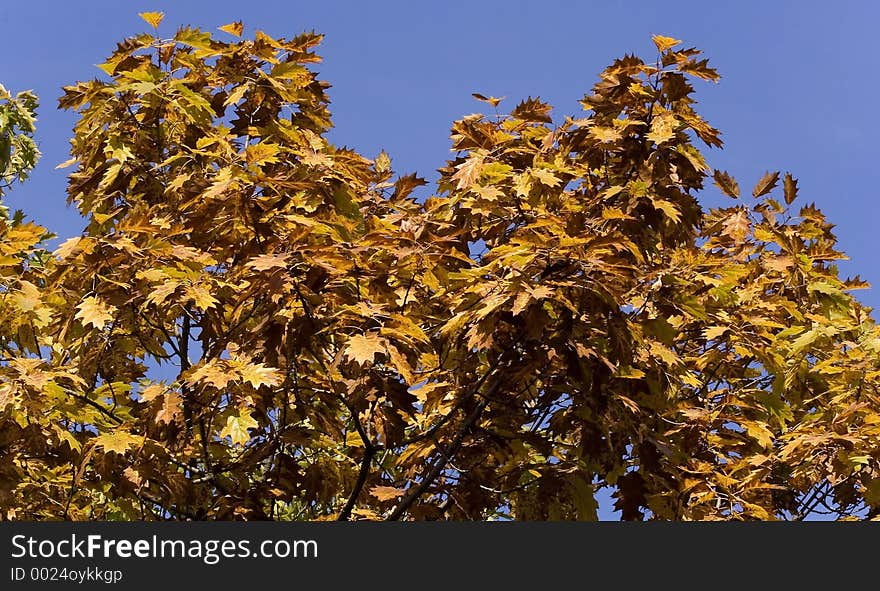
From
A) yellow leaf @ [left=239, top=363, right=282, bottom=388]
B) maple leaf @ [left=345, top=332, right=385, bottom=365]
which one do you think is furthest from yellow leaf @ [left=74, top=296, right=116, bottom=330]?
maple leaf @ [left=345, top=332, right=385, bottom=365]

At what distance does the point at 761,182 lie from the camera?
1096 centimetres

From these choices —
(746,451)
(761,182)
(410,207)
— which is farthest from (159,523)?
(761,182)

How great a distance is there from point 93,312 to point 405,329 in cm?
226

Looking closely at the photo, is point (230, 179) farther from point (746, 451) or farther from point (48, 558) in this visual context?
point (746, 451)

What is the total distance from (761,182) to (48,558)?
762 centimetres

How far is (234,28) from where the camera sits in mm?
10148

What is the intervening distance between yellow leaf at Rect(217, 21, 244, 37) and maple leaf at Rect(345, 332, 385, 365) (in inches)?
171

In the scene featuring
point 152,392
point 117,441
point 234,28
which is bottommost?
point 117,441

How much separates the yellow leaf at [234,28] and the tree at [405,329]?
0.9 inches

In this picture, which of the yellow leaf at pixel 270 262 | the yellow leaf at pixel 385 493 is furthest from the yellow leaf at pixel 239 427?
the yellow leaf at pixel 385 493

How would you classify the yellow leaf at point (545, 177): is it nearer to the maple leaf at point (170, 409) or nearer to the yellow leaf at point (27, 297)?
the maple leaf at point (170, 409)

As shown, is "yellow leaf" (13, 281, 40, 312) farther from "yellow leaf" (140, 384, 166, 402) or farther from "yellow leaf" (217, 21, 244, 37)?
Answer: "yellow leaf" (217, 21, 244, 37)

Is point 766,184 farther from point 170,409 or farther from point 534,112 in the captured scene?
point 170,409

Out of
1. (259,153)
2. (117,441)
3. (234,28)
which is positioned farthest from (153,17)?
(117,441)
